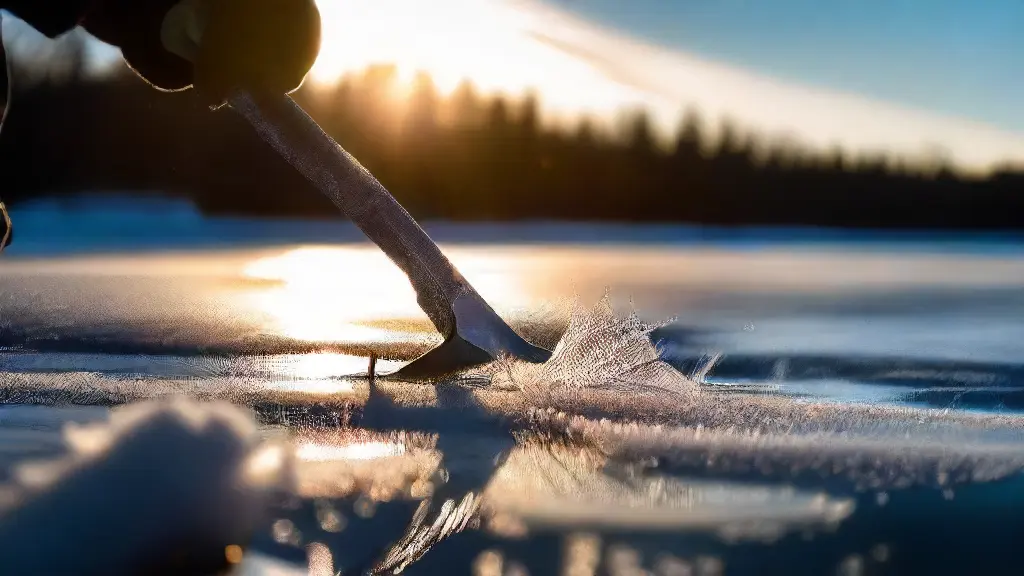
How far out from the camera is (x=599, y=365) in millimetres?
1933

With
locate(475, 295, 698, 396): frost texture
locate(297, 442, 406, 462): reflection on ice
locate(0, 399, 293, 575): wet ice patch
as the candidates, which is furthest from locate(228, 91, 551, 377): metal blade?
locate(0, 399, 293, 575): wet ice patch

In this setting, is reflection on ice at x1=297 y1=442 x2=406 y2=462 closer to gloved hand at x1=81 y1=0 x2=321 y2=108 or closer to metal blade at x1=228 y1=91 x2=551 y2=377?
metal blade at x1=228 y1=91 x2=551 y2=377

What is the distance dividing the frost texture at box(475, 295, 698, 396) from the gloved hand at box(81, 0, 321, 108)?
633 mm

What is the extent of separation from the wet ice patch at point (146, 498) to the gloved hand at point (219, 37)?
69cm

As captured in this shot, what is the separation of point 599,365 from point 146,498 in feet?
3.47

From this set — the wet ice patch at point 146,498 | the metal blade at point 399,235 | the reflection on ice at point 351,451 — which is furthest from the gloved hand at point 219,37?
the wet ice patch at point 146,498

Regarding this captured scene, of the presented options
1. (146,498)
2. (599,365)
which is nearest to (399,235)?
(599,365)

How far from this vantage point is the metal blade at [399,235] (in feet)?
5.91

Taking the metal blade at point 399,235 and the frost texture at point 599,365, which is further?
the frost texture at point 599,365

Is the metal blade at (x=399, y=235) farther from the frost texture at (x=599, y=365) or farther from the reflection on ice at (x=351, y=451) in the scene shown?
the reflection on ice at (x=351, y=451)

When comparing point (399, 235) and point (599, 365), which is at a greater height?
point (399, 235)

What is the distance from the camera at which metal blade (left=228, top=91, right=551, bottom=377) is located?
180 cm

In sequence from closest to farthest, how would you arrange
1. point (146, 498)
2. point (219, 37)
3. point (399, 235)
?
1. point (146, 498)
2. point (219, 37)
3. point (399, 235)

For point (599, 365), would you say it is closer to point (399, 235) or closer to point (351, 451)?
point (399, 235)
